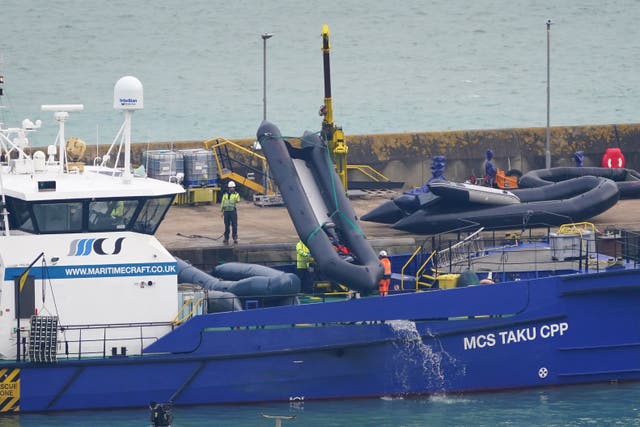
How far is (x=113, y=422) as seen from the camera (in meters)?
18.0

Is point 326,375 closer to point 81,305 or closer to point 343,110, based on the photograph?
point 81,305

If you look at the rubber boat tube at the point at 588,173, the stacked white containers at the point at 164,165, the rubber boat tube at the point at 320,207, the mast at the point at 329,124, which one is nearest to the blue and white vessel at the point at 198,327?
the rubber boat tube at the point at 320,207

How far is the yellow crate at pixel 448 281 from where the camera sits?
63.8 feet

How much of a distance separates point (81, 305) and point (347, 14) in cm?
7902

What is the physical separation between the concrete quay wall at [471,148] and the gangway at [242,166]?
4.7 inches

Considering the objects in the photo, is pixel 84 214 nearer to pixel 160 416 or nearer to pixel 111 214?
pixel 111 214

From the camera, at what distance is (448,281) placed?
19.5m

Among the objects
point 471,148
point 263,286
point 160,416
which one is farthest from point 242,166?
point 160,416

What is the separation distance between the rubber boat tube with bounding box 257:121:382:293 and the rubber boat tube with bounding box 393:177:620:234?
14.9ft

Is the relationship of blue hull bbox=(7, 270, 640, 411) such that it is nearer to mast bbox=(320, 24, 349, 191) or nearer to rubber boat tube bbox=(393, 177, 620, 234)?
mast bbox=(320, 24, 349, 191)

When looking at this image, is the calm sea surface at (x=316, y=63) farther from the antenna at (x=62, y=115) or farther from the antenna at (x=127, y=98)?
the antenna at (x=127, y=98)

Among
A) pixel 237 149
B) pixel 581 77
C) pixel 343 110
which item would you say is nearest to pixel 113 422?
pixel 237 149

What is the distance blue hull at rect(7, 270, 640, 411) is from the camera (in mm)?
18359

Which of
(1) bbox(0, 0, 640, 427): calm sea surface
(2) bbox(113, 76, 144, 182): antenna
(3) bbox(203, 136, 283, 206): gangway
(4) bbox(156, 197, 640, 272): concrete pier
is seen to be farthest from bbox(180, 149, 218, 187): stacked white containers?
(1) bbox(0, 0, 640, 427): calm sea surface
